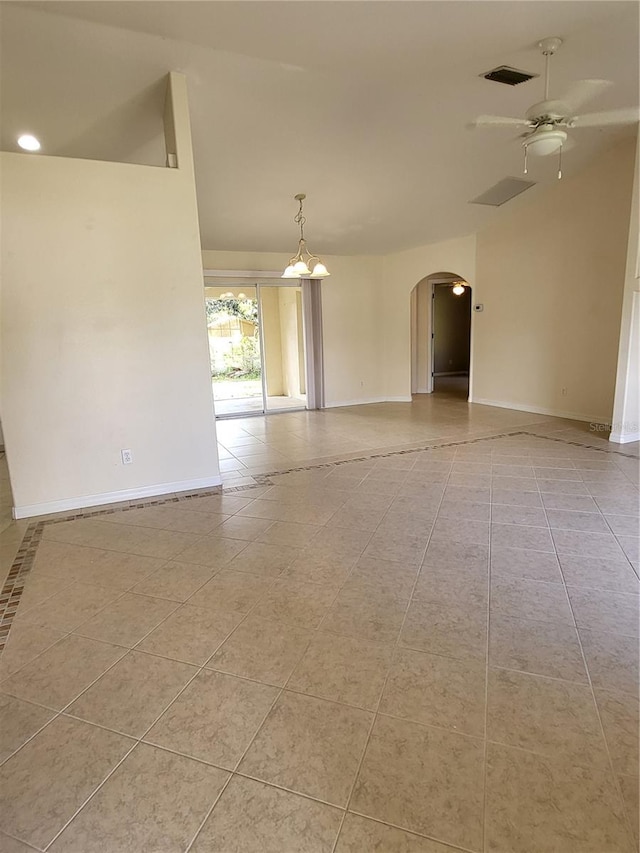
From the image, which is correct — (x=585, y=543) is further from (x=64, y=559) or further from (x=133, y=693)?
(x=64, y=559)

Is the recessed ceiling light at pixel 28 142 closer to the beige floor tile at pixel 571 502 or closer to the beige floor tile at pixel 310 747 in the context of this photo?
the beige floor tile at pixel 310 747

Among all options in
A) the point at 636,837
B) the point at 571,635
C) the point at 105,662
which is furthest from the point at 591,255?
the point at 105,662

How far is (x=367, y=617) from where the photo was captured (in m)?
2.01

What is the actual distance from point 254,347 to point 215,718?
269 inches

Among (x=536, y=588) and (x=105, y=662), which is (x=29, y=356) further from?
(x=536, y=588)

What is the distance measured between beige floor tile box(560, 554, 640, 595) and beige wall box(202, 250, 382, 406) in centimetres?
593

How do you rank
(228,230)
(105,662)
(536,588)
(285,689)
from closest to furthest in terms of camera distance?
(285,689) < (105,662) < (536,588) < (228,230)

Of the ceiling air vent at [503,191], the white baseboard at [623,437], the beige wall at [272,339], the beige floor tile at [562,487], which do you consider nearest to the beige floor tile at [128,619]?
the beige floor tile at [562,487]

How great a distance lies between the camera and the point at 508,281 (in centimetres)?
679

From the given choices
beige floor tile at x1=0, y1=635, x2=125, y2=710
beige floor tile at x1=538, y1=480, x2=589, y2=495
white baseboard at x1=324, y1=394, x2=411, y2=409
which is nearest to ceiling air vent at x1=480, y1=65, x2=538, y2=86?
beige floor tile at x1=538, y1=480, x2=589, y2=495

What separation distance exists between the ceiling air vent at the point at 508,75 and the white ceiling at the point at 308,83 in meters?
0.07

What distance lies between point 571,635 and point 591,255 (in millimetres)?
5286

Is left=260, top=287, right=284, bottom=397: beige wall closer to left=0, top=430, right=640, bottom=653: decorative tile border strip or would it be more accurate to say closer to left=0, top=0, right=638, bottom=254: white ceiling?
left=0, top=0, right=638, bottom=254: white ceiling

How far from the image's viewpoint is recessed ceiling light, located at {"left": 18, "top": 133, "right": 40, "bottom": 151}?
149 inches
